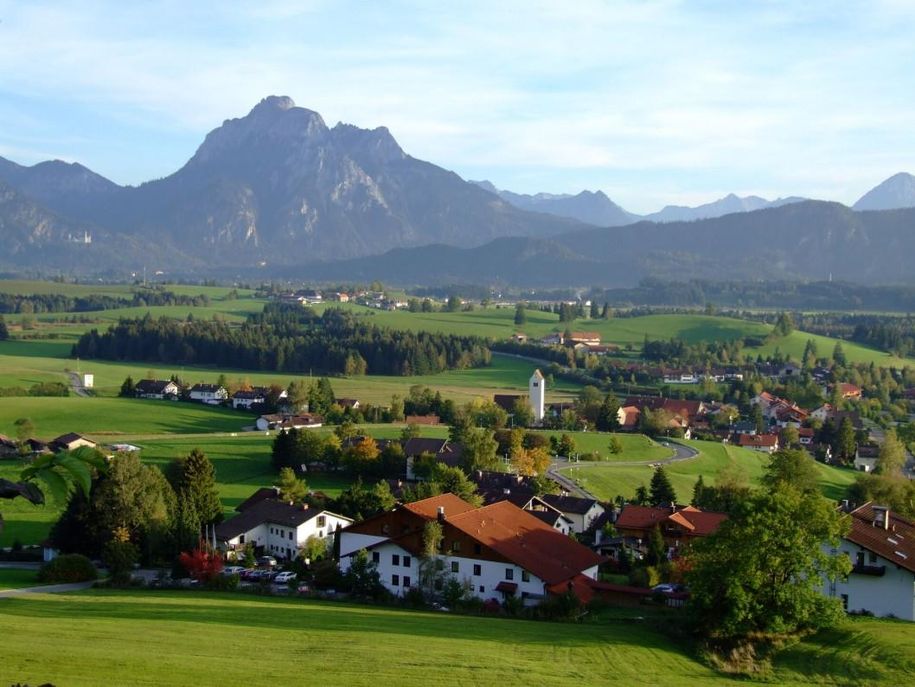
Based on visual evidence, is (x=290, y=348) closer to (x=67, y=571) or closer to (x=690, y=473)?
(x=690, y=473)

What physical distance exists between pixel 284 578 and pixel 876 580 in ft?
57.6

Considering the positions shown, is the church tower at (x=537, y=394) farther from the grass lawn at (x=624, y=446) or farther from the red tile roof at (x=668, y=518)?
the red tile roof at (x=668, y=518)

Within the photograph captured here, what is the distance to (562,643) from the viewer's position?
22422 mm

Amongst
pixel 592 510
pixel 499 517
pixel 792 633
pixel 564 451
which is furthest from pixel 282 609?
pixel 564 451

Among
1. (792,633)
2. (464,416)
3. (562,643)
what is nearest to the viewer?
(562,643)

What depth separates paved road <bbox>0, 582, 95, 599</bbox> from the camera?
27.3m

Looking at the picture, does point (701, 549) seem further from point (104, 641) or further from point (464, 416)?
point (464, 416)

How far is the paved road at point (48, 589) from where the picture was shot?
27.3 metres

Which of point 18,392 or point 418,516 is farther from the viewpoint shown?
point 18,392

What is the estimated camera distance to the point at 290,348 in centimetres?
10756

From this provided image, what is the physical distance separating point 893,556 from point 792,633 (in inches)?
233

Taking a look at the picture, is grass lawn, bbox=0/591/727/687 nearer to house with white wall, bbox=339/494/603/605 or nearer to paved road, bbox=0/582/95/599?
paved road, bbox=0/582/95/599

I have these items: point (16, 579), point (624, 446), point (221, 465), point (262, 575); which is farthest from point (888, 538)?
point (221, 465)

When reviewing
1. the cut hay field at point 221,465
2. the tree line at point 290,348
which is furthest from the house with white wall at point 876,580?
the tree line at point 290,348
